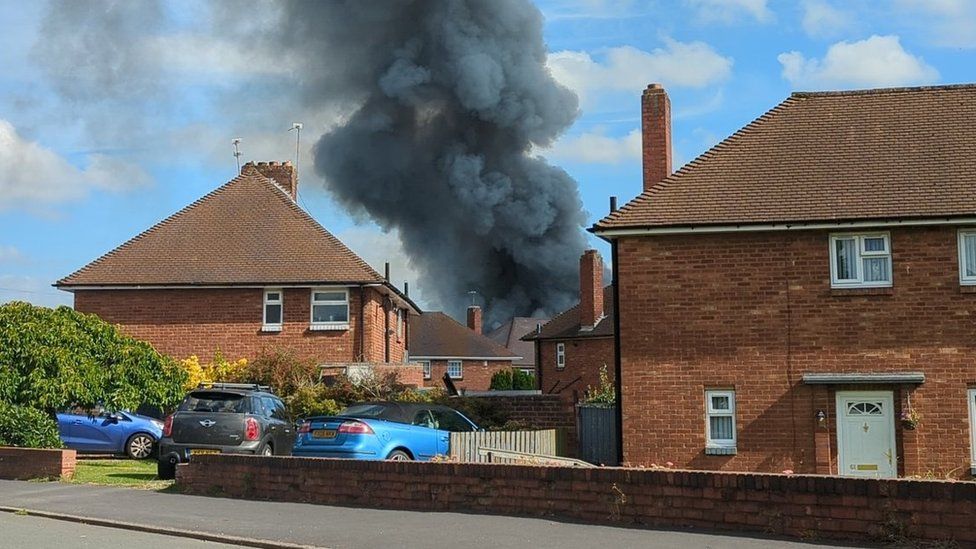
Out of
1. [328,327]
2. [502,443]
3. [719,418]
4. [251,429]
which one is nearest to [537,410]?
[502,443]

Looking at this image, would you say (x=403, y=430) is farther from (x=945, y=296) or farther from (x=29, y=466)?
(x=945, y=296)

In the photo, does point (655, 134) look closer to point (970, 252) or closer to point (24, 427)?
point (970, 252)

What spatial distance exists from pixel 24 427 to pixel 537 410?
1197cm

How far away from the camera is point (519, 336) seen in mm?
75062

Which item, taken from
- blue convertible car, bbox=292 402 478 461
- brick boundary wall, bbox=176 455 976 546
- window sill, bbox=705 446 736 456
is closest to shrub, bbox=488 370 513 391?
window sill, bbox=705 446 736 456

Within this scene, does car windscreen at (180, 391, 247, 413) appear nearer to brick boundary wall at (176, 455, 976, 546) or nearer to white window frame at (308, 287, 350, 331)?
brick boundary wall at (176, 455, 976, 546)

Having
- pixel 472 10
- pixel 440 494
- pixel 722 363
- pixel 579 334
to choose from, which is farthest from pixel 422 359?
pixel 440 494

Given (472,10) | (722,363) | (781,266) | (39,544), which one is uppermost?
(472,10)

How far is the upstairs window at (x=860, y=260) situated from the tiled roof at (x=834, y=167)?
502 mm

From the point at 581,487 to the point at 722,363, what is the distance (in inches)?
343

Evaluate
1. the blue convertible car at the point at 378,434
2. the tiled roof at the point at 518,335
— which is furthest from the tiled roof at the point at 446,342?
the blue convertible car at the point at 378,434

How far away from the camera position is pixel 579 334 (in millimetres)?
45094

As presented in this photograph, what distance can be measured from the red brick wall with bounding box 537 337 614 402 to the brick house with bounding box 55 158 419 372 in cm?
1354

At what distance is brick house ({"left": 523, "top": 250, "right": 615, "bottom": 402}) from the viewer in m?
43.9
